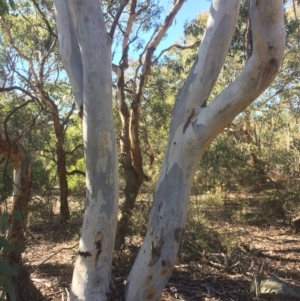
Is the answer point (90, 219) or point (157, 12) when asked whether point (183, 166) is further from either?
point (157, 12)

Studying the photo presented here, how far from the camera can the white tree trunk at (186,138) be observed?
3352mm

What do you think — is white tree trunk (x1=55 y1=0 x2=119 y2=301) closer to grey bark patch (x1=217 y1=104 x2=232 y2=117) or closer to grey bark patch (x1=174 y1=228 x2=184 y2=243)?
grey bark patch (x1=174 y1=228 x2=184 y2=243)

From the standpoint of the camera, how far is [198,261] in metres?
7.14

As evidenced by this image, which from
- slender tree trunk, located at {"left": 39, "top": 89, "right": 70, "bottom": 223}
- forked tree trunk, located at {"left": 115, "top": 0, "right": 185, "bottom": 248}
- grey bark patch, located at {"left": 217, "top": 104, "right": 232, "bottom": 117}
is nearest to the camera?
grey bark patch, located at {"left": 217, "top": 104, "right": 232, "bottom": 117}

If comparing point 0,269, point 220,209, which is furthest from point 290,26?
point 0,269

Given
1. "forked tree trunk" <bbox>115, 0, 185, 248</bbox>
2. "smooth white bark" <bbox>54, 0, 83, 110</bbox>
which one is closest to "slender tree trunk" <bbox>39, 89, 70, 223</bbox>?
"forked tree trunk" <bbox>115, 0, 185, 248</bbox>

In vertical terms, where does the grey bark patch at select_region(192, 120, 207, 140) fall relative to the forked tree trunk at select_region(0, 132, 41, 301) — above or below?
above

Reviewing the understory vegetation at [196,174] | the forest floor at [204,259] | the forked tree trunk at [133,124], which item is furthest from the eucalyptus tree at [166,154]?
the forked tree trunk at [133,124]

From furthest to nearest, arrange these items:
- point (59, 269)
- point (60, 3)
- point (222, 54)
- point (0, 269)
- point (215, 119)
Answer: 1. point (59, 269)
2. point (60, 3)
3. point (222, 54)
4. point (215, 119)
5. point (0, 269)

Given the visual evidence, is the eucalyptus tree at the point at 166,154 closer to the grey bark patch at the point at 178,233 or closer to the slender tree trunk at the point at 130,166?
the grey bark patch at the point at 178,233

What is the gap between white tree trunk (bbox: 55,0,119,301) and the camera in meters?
3.57

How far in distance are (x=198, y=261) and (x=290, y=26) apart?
256 inches

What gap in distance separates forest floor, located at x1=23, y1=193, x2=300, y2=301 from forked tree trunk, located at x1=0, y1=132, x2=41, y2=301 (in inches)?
13.9

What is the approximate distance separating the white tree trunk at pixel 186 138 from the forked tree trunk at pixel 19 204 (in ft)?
5.31
